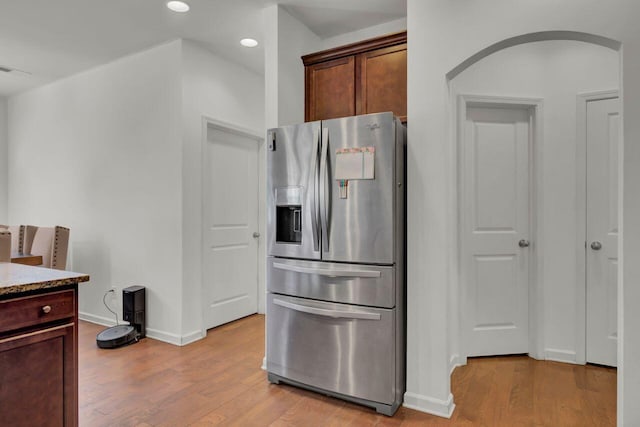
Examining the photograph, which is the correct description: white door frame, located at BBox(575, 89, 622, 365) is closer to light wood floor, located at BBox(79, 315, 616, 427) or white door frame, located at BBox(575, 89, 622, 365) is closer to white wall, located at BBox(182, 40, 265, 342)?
light wood floor, located at BBox(79, 315, 616, 427)

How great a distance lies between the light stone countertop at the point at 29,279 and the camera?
1.48 metres

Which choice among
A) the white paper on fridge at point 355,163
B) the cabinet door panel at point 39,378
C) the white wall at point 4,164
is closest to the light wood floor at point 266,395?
the cabinet door panel at point 39,378

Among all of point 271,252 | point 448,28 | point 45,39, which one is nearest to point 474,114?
point 448,28

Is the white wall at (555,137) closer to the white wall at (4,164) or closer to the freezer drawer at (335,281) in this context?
the freezer drawer at (335,281)

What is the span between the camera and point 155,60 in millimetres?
3654

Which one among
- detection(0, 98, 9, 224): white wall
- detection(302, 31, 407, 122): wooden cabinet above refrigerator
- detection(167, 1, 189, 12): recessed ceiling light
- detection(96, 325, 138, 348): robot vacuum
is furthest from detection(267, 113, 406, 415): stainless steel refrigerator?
detection(0, 98, 9, 224): white wall

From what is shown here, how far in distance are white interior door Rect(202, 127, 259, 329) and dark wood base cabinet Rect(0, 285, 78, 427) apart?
6.81 feet

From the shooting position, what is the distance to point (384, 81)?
278 centimetres

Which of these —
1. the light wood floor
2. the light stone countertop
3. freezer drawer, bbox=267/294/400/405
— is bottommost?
the light wood floor

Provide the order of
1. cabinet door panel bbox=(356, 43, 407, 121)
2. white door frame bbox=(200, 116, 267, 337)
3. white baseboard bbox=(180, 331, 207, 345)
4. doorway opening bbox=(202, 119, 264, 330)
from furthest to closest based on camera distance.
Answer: doorway opening bbox=(202, 119, 264, 330) → white door frame bbox=(200, 116, 267, 337) → white baseboard bbox=(180, 331, 207, 345) → cabinet door panel bbox=(356, 43, 407, 121)

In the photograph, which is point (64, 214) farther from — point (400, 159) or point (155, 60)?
point (400, 159)

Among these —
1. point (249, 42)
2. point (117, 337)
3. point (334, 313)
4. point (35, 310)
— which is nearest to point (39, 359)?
point (35, 310)

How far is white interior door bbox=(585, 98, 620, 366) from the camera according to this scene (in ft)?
9.49

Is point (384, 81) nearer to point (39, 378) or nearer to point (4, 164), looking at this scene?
point (39, 378)
